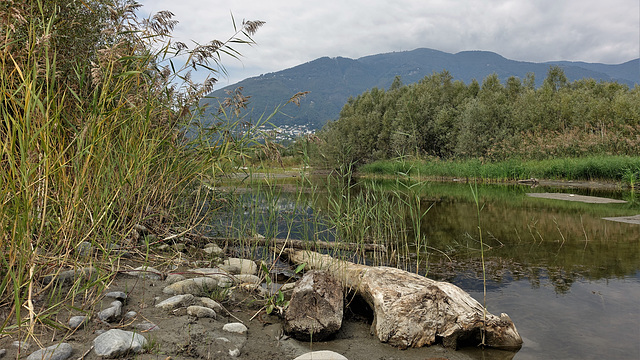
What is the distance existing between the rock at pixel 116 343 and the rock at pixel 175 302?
0.60 metres

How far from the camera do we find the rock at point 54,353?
210 cm

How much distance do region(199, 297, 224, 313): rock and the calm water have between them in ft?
3.95

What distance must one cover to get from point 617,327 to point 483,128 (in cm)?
2916

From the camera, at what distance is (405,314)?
327 centimetres

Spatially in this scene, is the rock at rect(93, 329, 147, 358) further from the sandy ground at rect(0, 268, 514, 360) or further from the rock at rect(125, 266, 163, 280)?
the rock at rect(125, 266, 163, 280)

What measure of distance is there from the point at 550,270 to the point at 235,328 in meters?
4.65

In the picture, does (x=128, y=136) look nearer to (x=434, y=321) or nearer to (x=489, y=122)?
(x=434, y=321)

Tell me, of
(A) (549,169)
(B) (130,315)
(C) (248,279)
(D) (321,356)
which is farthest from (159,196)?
(A) (549,169)

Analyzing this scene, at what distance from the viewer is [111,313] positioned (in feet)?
8.80

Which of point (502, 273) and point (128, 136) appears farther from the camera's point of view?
point (502, 273)

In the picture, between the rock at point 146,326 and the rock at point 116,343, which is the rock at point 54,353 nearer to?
the rock at point 116,343

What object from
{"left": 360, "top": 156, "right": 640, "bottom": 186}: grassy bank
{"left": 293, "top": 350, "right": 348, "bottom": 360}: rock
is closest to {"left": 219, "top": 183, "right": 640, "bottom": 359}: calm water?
{"left": 293, "top": 350, "right": 348, "bottom": 360}: rock

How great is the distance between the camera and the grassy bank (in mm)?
17156

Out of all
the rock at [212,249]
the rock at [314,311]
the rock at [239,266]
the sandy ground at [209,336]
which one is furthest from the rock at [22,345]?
the rock at [212,249]
